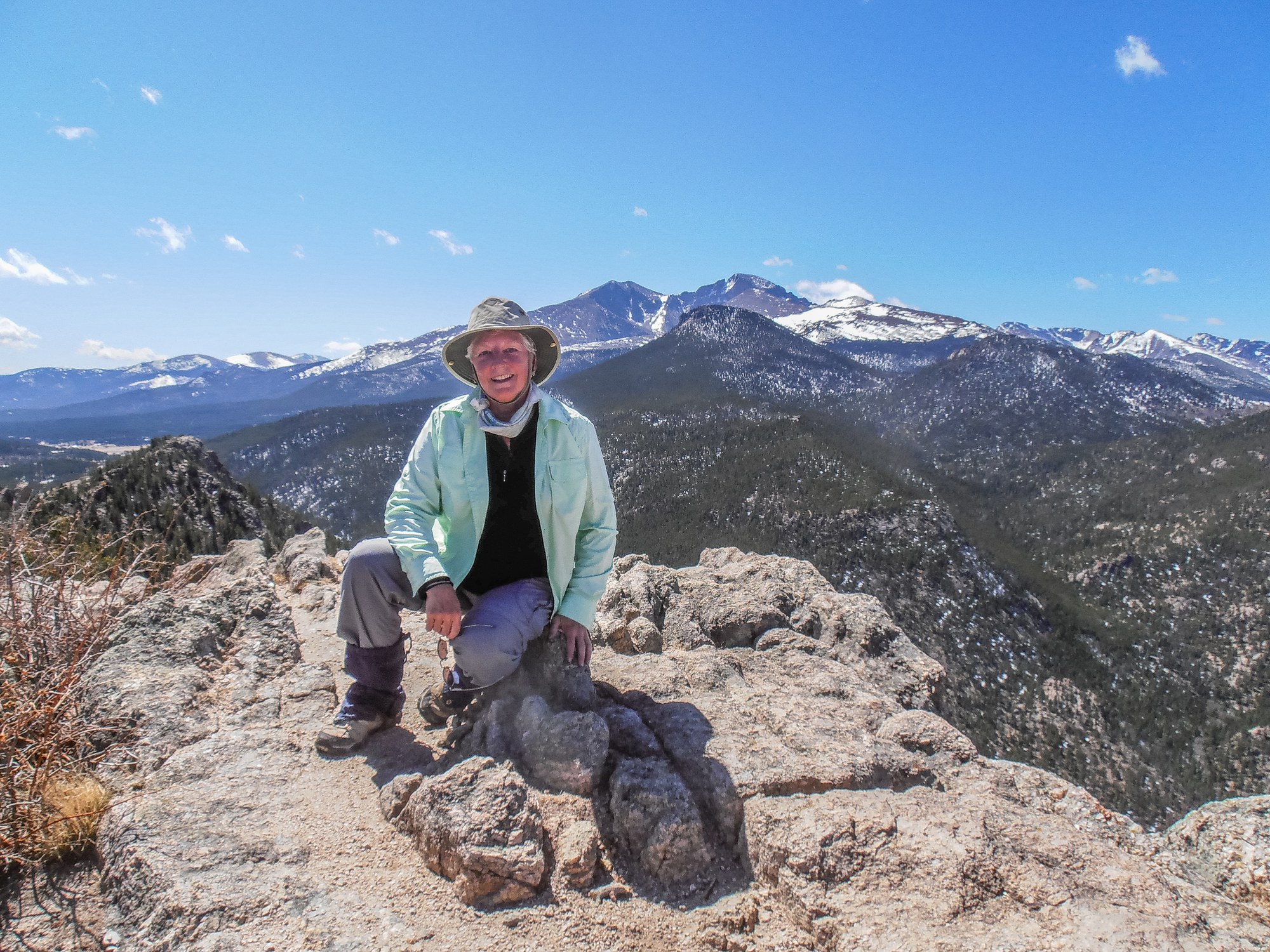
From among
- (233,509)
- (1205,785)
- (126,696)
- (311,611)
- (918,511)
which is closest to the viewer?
(126,696)

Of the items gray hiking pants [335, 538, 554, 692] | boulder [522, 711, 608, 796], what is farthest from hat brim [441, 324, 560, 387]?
boulder [522, 711, 608, 796]

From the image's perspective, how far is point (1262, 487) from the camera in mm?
129375

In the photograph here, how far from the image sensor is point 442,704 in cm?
467

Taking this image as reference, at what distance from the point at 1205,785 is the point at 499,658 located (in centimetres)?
11350

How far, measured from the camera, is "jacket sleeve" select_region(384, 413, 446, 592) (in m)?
4.06

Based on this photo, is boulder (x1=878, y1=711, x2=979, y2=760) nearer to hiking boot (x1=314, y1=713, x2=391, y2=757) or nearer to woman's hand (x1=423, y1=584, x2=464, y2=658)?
woman's hand (x1=423, y1=584, x2=464, y2=658)

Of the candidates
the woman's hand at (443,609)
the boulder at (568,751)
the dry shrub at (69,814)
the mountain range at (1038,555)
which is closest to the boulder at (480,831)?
the boulder at (568,751)

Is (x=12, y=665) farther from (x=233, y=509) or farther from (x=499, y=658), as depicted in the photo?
(x=233, y=509)

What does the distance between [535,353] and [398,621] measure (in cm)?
229

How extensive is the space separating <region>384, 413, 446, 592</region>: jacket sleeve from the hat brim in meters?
0.59

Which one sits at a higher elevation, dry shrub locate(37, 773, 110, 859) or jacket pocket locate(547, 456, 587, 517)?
jacket pocket locate(547, 456, 587, 517)

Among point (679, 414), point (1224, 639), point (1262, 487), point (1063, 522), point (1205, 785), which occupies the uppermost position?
point (679, 414)

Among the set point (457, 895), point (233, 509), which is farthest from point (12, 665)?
point (233, 509)

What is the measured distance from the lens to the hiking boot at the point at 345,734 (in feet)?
13.9
